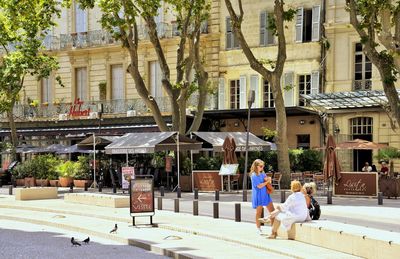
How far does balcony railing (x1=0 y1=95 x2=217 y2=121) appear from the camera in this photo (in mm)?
40969

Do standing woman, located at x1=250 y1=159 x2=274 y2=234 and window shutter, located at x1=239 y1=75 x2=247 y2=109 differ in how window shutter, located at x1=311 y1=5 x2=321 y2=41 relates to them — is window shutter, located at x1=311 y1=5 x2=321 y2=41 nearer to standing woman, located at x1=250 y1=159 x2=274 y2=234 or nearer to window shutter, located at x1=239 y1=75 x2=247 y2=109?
window shutter, located at x1=239 y1=75 x2=247 y2=109

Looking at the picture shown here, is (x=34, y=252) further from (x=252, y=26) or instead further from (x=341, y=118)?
(x=252, y=26)

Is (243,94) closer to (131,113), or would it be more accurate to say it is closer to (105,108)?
(131,113)

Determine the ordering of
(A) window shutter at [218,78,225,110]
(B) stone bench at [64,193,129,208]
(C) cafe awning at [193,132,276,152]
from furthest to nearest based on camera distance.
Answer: (A) window shutter at [218,78,225,110] < (C) cafe awning at [193,132,276,152] < (B) stone bench at [64,193,129,208]

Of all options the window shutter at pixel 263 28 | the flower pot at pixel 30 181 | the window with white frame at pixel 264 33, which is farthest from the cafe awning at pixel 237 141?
the flower pot at pixel 30 181

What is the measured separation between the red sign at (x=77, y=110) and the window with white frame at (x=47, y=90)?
9.23ft

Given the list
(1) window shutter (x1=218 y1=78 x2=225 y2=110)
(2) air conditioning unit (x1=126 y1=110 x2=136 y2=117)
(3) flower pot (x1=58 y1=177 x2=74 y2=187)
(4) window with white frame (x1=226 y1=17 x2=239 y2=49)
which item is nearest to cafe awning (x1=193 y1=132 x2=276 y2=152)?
(3) flower pot (x1=58 y1=177 x2=74 y2=187)

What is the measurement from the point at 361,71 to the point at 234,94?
7.39 meters

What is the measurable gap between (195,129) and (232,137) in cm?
264

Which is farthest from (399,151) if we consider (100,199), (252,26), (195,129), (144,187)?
(144,187)

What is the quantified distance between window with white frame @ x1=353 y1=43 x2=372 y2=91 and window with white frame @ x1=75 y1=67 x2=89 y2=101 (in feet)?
59.1

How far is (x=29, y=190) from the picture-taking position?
26.3m

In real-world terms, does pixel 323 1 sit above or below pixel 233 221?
above

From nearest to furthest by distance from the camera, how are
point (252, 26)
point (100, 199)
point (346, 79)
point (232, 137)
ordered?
point (100, 199)
point (232, 137)
point (346, 79)
point (252, 26)
